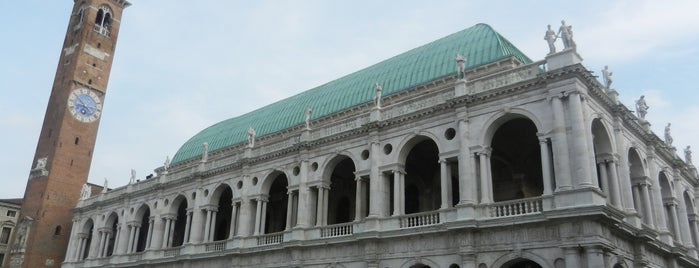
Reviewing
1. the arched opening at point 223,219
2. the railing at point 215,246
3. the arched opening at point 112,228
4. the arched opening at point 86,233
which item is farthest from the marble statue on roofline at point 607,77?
the arched opening at point 86,233

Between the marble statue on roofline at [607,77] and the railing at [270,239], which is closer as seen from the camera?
the marble statue on roofline at [607,77]

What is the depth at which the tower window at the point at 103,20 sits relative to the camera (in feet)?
194

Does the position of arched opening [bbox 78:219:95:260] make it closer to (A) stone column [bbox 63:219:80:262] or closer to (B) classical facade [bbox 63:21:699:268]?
(A) stone column [bbox 63:219:80:262]

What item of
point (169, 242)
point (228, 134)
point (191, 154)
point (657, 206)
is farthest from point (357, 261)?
point (191, 154)

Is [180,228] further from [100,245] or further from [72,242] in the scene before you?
[72,242]

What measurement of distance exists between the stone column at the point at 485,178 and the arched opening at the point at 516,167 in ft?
17.5

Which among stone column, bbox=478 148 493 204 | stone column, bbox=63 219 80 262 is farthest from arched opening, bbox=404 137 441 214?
stone column, bbox=63 219 80 262

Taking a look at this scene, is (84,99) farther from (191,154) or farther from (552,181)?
(552,181)

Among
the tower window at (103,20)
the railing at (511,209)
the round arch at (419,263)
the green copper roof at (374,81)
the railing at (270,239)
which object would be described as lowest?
the round arch at (419,263)

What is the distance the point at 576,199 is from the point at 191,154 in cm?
3832

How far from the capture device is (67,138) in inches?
2110

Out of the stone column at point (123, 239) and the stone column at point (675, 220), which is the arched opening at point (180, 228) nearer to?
the stone column at point (123, 239)

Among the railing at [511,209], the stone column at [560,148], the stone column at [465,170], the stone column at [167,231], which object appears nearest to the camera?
the stone column at [560,148]

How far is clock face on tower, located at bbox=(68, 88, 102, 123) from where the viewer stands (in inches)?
2148
